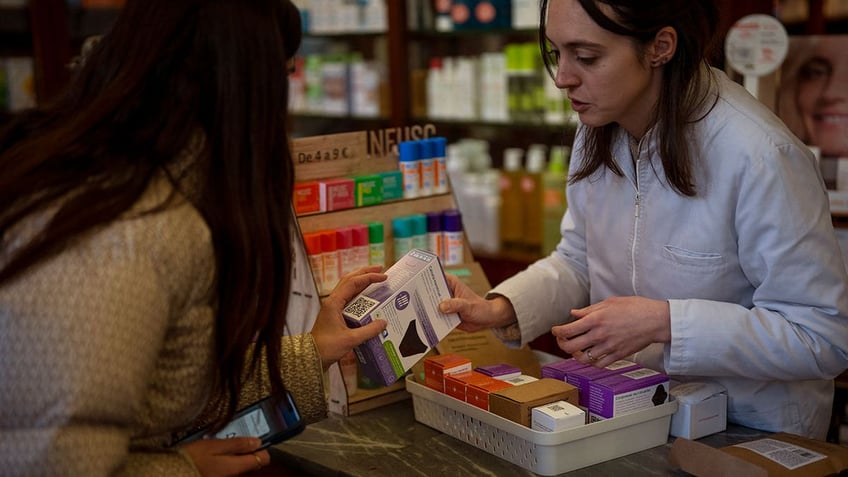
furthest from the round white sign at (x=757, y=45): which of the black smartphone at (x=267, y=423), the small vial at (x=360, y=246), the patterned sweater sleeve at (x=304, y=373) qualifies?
the black smartphone at (x=267, y=423)

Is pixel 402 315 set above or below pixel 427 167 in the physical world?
below

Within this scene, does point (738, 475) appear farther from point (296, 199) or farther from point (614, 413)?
point (296, 199)

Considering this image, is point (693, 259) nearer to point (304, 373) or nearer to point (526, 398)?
point (526, 398)

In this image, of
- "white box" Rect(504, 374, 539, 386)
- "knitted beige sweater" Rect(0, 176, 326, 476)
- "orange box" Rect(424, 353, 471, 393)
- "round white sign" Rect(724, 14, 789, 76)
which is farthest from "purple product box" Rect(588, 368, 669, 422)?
"round white sign" Rect(724, 14, 789, 76)

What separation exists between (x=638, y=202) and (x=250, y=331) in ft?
2.98

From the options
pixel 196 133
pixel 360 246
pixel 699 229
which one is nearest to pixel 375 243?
pixel 360 246

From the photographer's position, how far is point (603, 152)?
1.94 m

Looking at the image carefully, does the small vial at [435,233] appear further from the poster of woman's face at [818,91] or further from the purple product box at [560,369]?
the poster of woman's face at [818,91]

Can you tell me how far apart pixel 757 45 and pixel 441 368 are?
59.2 inches

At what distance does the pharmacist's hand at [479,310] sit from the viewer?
6.16 ft

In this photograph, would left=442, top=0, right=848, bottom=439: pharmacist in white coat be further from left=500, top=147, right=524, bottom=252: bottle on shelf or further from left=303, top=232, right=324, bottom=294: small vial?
left=500, top=147, right=524, bottom=252: bottle on shelf

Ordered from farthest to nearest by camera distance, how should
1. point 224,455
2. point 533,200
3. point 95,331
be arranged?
point 533,200 → point 224,455 → point 95,331

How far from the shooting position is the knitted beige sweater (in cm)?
105

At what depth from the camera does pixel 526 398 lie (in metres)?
1.65
